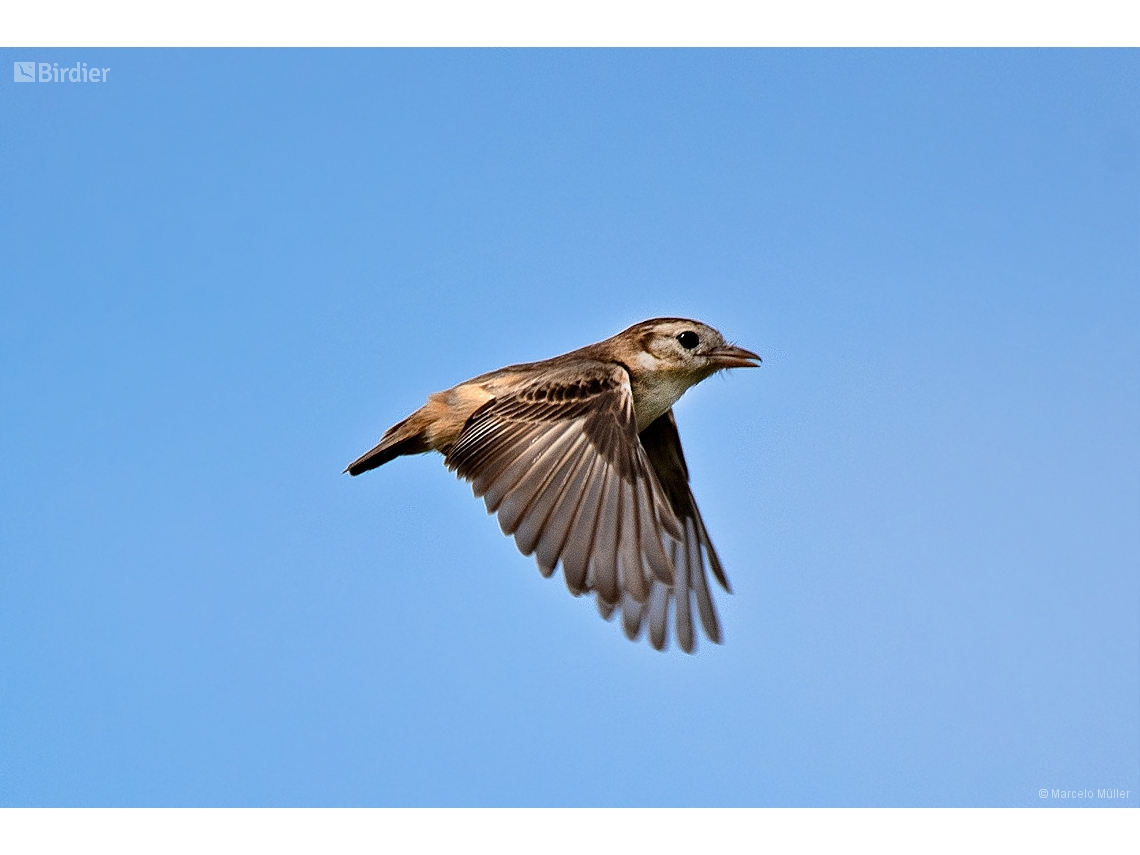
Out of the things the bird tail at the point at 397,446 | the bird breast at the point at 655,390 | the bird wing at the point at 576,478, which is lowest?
the bird wing at the point at 576,478

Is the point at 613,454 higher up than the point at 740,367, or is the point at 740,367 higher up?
the point at 740,367

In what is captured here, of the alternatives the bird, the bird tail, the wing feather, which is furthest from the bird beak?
the bird tail

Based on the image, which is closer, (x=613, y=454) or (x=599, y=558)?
(x=599, y=558)

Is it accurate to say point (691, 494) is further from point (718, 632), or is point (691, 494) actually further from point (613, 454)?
point (613, 454)

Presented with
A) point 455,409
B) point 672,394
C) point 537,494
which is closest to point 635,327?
point 672,394

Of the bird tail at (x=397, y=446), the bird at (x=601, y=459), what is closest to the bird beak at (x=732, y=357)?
the bird at (x=601, y=459)

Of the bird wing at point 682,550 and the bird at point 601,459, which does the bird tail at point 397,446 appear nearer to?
the bird at point 601,459
